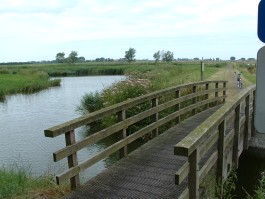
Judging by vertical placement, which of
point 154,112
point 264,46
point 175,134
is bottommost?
point 175,134

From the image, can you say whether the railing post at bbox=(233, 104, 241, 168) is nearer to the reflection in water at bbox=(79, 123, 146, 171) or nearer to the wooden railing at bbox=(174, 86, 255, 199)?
the wooden railing at bbox=(174, 86, 255, 199)

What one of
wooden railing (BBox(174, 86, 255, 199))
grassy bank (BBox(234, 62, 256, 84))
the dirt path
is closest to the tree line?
grassy bank (BBox(234, 62, 256, 84))

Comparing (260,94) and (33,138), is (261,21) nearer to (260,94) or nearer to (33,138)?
(260,94)

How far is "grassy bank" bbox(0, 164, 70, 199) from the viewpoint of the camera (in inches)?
205

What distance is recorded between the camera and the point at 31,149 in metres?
11.1

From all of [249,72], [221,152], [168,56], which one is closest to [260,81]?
[221,152]

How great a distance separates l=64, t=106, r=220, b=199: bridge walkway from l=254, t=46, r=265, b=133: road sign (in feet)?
6.65

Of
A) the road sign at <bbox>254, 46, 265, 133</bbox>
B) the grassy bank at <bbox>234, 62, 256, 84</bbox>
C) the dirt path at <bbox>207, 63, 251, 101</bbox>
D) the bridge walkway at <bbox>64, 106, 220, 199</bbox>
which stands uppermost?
the road sign at <bbox>254, 46, 265, 133</bbox>

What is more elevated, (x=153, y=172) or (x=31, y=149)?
(x=153, y=172)

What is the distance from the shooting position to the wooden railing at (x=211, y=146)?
3.49 meters

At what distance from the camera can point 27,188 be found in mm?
5621

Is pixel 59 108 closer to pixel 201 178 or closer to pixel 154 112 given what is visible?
pixel 154 112

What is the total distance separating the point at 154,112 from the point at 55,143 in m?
5.88

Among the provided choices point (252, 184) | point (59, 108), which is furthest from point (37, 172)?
point (59, 108)
